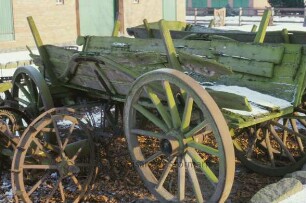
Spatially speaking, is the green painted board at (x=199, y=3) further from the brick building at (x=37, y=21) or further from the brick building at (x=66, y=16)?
the brick building at (x=37, y=21)

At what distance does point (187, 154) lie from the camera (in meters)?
3.93

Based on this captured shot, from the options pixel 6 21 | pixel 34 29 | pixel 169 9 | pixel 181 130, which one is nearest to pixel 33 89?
pixel 34 29

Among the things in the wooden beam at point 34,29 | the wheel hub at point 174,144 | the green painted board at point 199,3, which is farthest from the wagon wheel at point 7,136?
the green painted board at point 199,3

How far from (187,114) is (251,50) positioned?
1288 mm

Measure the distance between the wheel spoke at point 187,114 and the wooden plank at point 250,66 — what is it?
120 centimetres

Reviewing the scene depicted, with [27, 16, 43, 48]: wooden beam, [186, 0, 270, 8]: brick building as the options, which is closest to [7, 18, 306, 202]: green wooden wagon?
[27, 16, 43, 48]: wooden beam

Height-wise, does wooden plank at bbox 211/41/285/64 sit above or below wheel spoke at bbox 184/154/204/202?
above

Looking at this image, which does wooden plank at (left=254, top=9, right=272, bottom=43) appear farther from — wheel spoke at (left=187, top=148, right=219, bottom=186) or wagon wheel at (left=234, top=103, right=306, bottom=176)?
wheel spoke at (left=187, top=148, right=219, bottom=186)

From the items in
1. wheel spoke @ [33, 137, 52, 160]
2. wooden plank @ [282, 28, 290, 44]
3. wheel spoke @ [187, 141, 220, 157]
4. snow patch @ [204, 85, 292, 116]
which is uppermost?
wooden plank @ [282, 28, 290, 44]

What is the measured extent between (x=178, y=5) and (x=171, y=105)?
19927 mm

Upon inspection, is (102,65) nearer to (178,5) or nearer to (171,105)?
(171,105)

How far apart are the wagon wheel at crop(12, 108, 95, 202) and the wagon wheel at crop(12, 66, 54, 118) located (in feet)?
1.62

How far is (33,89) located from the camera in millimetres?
5992

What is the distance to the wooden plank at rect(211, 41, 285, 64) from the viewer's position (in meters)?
4.61
